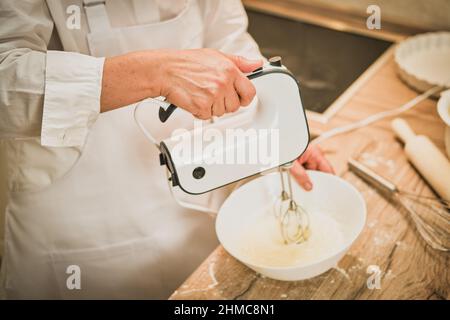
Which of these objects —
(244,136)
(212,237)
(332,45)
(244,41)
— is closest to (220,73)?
(244,136)

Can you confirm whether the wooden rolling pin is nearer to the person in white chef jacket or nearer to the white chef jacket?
the person in white chef jacket

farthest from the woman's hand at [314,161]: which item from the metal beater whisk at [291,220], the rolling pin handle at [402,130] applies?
the rolling pin handle at [402,130]

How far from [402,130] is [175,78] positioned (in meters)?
0.68

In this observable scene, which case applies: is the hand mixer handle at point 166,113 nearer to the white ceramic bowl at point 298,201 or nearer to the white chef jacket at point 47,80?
the white chef jacket at point 47,80

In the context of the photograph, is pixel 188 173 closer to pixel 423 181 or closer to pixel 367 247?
pixel 367 247

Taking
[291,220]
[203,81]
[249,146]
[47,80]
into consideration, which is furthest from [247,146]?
[47,80]

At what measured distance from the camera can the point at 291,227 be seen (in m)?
1.04

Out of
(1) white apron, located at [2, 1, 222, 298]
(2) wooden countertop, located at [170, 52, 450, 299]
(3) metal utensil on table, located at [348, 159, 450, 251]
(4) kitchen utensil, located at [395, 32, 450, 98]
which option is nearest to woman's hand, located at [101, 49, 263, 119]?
(1) white apron, located at [2, 1, 222, 298]

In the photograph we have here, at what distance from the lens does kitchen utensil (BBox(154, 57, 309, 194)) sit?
2.69 ft

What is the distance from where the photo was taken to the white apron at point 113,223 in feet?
3.60

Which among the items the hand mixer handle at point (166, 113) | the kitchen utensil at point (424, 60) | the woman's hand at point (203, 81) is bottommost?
the kitchen utensil at point (424, 60)

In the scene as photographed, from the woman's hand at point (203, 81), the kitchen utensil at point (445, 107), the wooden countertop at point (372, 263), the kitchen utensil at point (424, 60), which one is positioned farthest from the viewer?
the kitchen utensil at point (424, 60)

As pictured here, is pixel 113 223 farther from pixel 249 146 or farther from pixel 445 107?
pixel 445 107

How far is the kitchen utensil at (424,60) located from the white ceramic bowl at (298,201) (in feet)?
1.77
